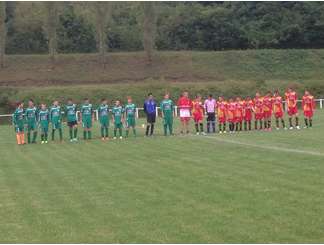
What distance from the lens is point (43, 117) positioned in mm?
32062

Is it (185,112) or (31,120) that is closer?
(31,120)

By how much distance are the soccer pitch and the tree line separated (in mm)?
56523

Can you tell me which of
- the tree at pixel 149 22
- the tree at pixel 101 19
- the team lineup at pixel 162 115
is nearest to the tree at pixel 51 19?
the tree at pixel 101 19

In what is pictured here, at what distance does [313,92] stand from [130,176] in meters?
44.2

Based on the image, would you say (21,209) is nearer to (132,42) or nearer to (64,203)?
(64,203)

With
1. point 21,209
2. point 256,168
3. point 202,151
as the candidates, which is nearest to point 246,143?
point 202,151

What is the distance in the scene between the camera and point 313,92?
5916 centimetres

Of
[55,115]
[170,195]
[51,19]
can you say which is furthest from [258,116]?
[51,19]

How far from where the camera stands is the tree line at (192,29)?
7919cm

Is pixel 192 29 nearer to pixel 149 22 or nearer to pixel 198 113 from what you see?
pixel 149 22

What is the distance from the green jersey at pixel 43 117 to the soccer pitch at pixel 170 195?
7378mm

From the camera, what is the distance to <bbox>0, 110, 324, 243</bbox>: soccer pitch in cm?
1012

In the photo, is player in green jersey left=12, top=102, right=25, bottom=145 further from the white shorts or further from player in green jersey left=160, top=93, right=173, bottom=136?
the white shorts

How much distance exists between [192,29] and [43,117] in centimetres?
5296
